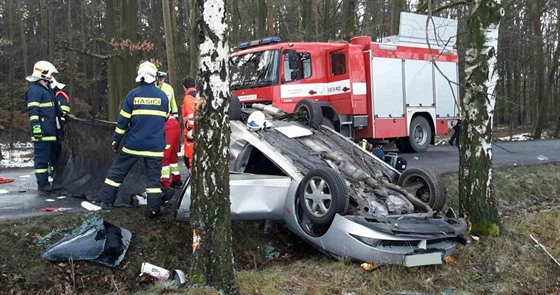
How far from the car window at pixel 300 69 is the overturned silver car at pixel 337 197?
13.5ft

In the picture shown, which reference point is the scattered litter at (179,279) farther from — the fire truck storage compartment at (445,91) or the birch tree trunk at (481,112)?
the fire truck storage compartment at (445,91)

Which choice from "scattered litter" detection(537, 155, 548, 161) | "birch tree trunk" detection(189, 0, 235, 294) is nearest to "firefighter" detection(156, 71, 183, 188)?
"birch tree trunk" detection(189, 0, 235, 294)

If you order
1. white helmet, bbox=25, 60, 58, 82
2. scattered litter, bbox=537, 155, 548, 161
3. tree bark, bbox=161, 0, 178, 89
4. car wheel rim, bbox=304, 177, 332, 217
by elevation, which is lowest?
scattered litter, bbox=537, 155, 548, 161

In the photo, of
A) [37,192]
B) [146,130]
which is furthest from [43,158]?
[146,130]

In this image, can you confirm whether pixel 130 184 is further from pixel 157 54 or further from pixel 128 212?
pixel 157 54

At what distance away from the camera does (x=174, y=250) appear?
17.9 ft

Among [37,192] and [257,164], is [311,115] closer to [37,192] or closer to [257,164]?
[257,164]

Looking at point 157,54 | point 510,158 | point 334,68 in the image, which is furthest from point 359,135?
point 157,54

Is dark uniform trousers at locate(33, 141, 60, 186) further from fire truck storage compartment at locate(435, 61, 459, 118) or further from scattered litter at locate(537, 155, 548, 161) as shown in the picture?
scattered litter at locate(537, 155, 548, 161)

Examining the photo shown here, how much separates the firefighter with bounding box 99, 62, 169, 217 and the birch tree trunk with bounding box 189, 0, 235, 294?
1630 mm

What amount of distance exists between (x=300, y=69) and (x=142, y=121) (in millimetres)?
Result: 5835

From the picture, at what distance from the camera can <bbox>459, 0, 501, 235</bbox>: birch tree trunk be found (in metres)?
6.08

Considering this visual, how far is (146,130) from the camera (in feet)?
18.6

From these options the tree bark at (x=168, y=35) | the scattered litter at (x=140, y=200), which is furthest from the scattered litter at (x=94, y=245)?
the tree bark at (x=168, y=35)
